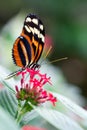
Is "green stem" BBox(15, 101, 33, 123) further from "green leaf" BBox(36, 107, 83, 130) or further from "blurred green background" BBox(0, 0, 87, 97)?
"blurred green background" BBox(0, 0, 87, 97)

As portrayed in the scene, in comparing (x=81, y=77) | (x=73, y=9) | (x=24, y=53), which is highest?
(x=24, y=53)

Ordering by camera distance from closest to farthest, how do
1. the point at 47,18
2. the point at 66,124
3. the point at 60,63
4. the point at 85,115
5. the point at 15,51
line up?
Result: 1. the point at 66,124
2. the point at 85,115
3. the point at 15,51
4. the point at 60,63
5. the point at 47,18

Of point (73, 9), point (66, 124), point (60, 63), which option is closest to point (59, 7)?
point (73, 9)

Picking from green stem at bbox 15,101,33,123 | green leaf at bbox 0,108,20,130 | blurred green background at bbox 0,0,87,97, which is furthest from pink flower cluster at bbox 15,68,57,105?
blurred green background at bbox 0,0,87,97

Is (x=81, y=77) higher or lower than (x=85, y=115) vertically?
lower

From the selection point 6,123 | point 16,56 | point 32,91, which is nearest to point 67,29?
point 16,56

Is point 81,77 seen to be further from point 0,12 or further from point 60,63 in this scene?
point 0,12
